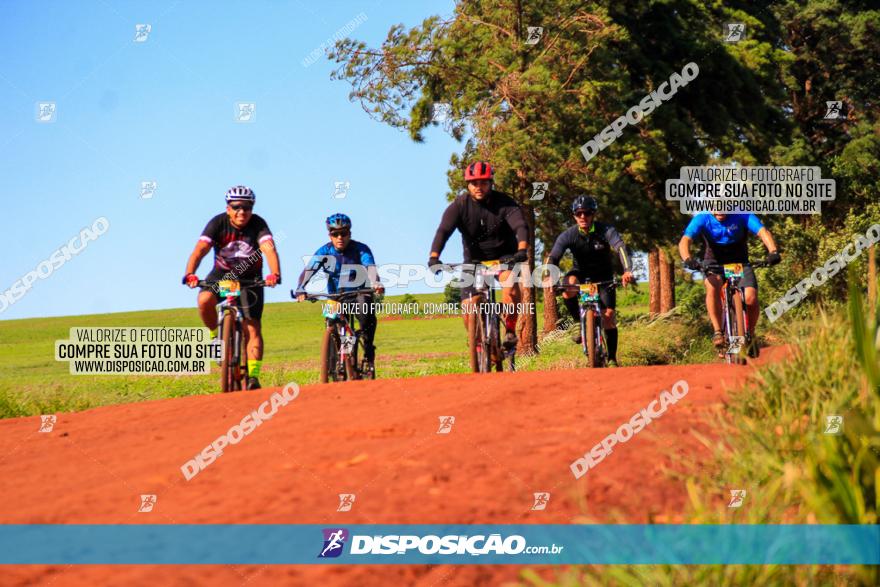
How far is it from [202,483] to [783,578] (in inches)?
137

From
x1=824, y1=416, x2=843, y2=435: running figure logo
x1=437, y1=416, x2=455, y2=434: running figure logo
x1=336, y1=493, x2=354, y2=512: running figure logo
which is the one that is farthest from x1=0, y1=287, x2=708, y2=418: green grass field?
x1=824, y1=416, x2=843, y2=435: running figure logo

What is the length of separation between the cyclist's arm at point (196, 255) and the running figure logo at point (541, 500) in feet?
21.4

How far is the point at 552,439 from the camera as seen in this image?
242 inches

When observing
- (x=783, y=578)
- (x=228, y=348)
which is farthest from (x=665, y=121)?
(x=783, y=578)

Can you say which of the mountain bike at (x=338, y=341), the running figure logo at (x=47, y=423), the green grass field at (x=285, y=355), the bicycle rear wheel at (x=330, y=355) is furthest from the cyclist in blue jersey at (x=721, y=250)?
the running figure logo at (x=47, y=423)

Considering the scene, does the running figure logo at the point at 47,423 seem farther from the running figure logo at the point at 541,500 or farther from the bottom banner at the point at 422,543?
the running figure logo at the point at 541,500

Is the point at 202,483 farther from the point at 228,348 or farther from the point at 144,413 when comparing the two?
the point at 228,348

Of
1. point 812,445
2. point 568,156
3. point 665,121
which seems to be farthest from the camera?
point 665,121

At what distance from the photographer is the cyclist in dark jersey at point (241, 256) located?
10695mm

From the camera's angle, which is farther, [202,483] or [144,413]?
[144,413]

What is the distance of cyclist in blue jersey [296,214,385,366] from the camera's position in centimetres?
1141

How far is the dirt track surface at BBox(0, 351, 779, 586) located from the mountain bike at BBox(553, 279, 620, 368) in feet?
9.94

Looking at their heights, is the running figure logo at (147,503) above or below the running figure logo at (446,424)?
below

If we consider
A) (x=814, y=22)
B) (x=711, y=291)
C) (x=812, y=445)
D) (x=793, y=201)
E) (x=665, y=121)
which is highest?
(x=814, y=22)
